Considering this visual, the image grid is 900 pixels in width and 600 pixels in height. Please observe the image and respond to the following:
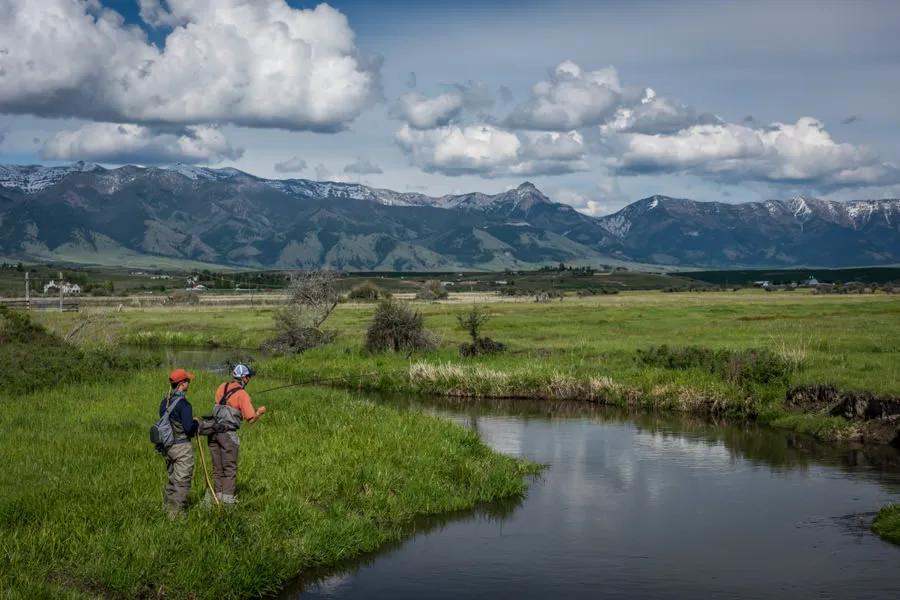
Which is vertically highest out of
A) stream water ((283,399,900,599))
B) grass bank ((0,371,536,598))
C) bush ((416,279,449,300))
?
bush ((416,279,449,300))

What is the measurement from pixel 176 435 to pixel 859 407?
2470 cm

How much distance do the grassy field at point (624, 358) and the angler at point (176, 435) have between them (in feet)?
75.8

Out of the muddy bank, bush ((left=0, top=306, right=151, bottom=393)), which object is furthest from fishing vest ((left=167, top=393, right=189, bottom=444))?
the muddy bank

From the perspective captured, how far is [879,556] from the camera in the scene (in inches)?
779

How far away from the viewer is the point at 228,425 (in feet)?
59.8

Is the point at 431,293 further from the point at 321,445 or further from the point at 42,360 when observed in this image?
the point at 321,445

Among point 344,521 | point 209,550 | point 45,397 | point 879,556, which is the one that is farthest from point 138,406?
point 879,556

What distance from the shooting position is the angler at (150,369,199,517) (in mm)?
17062

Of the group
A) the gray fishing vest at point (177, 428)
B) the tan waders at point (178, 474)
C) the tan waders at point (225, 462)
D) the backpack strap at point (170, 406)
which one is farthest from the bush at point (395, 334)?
the backpack strap at point (170, 406)

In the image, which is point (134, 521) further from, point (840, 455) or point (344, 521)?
point (840, 455)

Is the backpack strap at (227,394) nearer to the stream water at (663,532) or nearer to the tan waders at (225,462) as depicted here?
the tan waders at (225,462)

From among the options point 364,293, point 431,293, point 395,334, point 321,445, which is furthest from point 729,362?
point 364,293

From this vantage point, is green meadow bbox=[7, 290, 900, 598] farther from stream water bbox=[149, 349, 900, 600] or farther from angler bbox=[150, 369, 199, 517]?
stream water bbox=[149, 349, 900, 600]

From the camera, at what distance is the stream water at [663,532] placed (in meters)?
18.2
